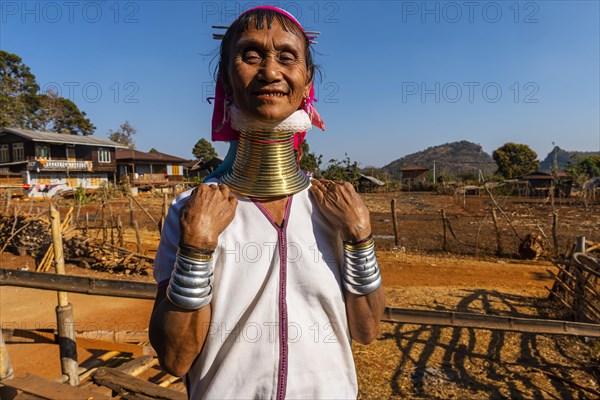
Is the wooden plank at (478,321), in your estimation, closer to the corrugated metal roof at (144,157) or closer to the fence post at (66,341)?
the fence post at (66,341)

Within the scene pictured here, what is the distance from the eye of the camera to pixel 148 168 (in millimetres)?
40719

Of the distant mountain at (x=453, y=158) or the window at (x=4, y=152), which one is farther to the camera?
the distant mountain at (x=453, y=158)

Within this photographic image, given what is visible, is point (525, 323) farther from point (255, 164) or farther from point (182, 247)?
point (182, 247)

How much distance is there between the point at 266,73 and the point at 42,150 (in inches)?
1454

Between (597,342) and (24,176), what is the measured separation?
3633 centimetres

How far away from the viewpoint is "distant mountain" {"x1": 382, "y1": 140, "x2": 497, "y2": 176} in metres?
110

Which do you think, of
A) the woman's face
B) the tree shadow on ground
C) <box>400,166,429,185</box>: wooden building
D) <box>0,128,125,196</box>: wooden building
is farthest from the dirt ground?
<box>400,166,429,185</box>: wooden building

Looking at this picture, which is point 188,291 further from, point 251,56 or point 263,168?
point 251,56

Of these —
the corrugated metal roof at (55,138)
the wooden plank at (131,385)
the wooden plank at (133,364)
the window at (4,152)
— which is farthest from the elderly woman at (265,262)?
the window at (4,152)

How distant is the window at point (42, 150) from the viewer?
31.0 metres

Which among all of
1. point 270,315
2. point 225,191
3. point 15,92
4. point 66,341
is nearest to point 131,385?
point 66,341

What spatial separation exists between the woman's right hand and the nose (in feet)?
1.35

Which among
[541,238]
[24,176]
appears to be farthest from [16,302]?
[24,176]

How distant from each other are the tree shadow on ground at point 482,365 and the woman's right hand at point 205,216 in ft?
14.8
